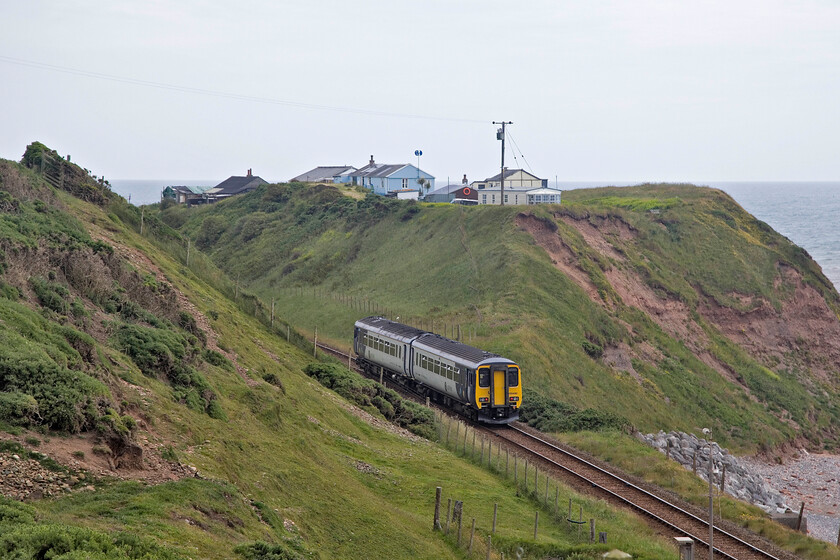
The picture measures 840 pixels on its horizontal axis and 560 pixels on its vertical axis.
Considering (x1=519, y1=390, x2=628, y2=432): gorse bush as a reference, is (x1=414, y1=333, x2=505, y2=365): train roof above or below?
above

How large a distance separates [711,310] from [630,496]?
51.6 metres

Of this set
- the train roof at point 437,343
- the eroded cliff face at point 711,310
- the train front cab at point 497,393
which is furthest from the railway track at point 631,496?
the eroded cliff face at point 711,310

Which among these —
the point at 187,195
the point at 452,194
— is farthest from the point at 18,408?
the point at 187,195

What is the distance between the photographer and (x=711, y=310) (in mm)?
76000

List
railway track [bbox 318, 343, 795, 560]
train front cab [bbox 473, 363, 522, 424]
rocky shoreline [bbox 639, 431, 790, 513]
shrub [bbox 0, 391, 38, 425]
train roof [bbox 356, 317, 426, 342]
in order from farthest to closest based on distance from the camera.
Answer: train roof [bbox 356, 317, 426, 342]
rocky shoreline [bbox 639, 431, 790, 513]
train front cab [bbox 473, 363, 522, 424]
railway track [bbox 318, 343, 795, 560]
shrub [bbox 0, 391, 38, 425]

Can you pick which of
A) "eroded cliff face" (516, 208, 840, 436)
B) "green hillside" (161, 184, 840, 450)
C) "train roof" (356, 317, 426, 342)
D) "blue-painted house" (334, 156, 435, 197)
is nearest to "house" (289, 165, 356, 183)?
"blue-painted house" (334, 156, 435, 197)

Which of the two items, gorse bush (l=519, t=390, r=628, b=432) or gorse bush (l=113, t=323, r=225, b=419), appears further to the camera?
gorse bush (l=519, t=390, r=628, b=432)

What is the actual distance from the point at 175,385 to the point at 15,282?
16.1ft

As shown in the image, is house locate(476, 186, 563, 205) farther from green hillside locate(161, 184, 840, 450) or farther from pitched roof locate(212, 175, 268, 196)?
pitched roof locate(212, 175, 268, 196)

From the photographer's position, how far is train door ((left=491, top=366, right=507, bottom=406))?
36688 millimetres

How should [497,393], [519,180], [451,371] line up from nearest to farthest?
[497,393]
[451,371]
[519,180]

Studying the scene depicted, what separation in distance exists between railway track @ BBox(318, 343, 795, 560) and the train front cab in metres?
0.53

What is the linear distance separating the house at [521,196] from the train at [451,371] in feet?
163

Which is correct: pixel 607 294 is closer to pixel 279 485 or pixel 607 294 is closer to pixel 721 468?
pixel 721 468
